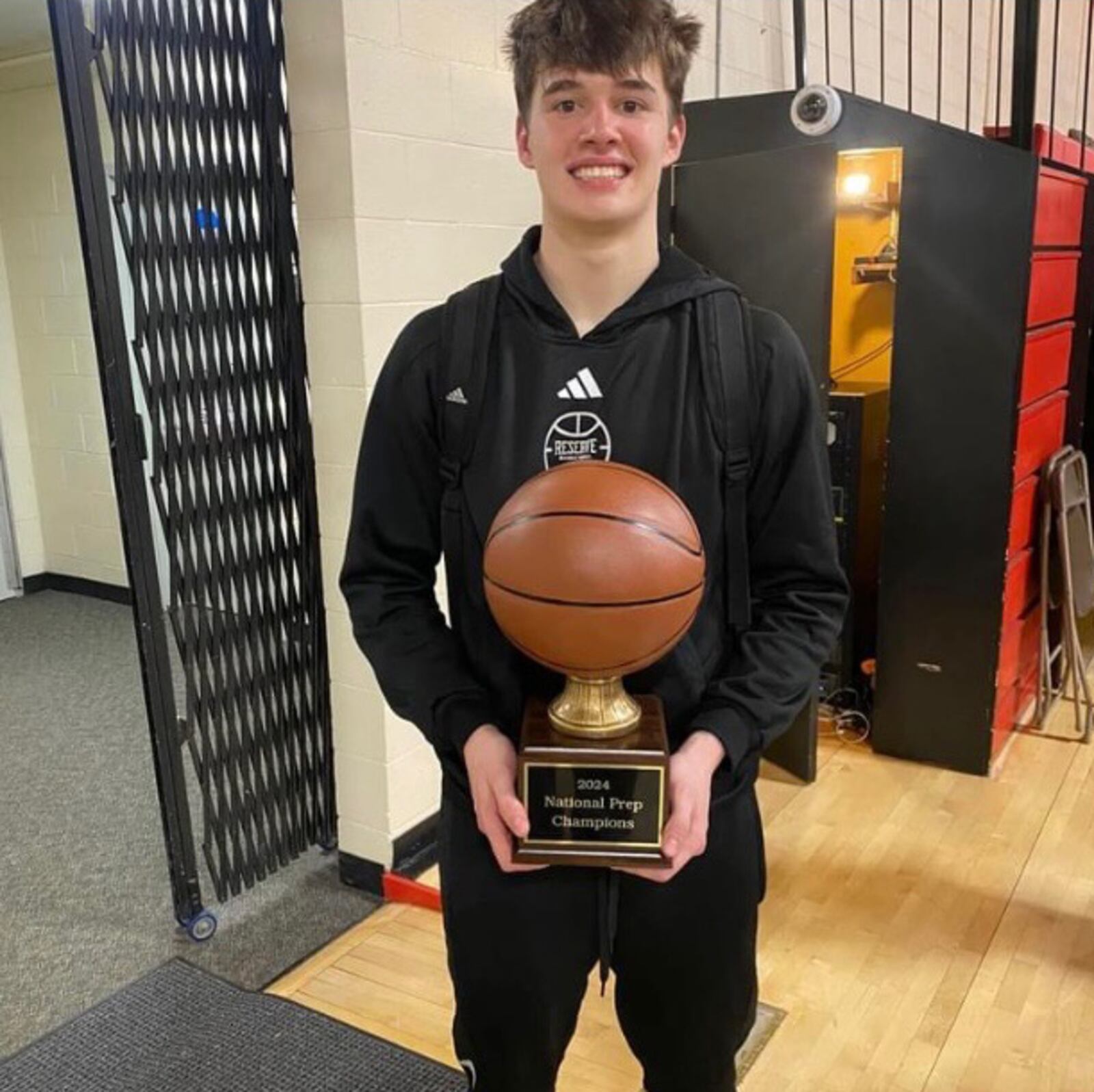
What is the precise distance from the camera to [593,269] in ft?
3.87

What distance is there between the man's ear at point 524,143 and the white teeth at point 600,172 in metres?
0.09

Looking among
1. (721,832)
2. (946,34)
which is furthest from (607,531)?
(946,34)

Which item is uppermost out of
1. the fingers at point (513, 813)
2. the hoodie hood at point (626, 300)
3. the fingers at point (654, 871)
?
the hoodie hood at point (626, 300)

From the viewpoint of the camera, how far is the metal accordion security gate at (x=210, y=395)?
210 centimetres

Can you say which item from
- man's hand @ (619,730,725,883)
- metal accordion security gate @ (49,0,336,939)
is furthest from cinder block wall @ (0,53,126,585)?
man's hand @ (619,730,725,883)

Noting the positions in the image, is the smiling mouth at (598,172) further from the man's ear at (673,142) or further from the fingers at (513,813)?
the fingers at (513,813)

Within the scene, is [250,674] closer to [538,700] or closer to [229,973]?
[229,973]

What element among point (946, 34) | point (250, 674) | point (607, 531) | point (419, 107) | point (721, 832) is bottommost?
point (250, 674)

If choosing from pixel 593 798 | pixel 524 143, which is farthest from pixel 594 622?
pixel 524 143

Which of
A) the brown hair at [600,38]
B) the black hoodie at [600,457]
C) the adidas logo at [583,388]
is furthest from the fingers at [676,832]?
the brown hair at [600,38]

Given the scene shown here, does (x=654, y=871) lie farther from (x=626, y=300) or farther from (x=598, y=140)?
(x=598, y=140)

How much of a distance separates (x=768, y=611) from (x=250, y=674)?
5.29 feet

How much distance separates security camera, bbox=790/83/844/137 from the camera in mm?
2639

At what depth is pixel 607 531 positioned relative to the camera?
3.40 ft
